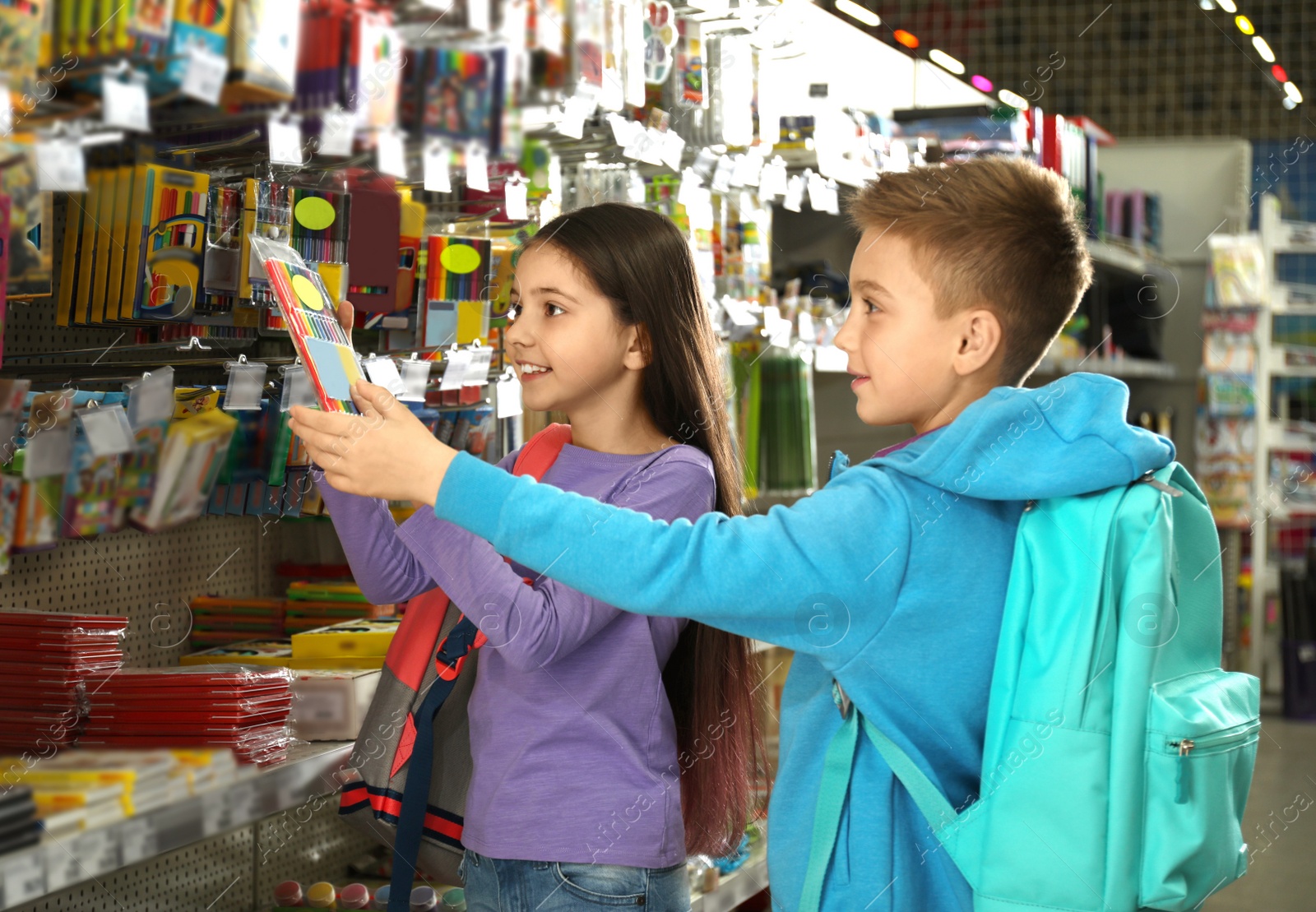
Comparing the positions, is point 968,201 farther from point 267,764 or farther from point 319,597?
point 319,597

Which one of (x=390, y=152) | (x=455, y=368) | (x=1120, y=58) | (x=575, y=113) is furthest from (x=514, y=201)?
(x=1120, y=58)

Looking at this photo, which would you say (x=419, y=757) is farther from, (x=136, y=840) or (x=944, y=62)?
(x=944, y=62)

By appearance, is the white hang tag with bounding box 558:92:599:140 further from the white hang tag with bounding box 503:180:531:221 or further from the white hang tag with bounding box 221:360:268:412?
the white hang tag with bounding box 221:360:268:412

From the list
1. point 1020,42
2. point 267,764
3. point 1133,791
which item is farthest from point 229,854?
point 1020,42

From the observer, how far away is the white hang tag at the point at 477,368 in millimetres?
1968

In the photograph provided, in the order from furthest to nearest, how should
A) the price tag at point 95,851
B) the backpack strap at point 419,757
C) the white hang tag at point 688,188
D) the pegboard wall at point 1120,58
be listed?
the pegboard wall at point 1120,58 → the white hang tag at point 688,188 → the backpack strap at point 419,757 → the price tag at point 95,851

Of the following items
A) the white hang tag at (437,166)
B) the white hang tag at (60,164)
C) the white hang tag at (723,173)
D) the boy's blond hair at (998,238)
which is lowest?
the boy's blond hair at (998,238)

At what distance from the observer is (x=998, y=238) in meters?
1.31

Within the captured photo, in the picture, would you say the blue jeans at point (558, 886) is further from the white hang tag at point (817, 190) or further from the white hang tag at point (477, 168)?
the white hang tag at point (817, 190)

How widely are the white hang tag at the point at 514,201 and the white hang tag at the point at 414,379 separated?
338mm

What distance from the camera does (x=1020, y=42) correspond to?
7.34 m

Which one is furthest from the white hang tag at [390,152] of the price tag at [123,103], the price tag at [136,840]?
the price tag at [136,840]

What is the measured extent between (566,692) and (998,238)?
70 cm

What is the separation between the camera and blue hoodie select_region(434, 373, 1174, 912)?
1.11 meters
